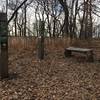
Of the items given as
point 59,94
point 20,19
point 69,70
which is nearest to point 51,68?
point 69,70

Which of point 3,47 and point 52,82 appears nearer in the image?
point 52,82

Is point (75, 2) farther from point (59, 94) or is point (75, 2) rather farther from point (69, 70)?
point (59, 94)

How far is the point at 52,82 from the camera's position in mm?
5000

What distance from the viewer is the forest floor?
4133 mm

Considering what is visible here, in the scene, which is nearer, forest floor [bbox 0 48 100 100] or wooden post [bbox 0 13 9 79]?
forest floor [bbox 0 48 100 100]

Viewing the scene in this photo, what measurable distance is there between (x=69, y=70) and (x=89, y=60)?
5.10 feet

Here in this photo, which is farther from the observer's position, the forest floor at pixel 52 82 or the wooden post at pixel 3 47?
the wooden post at pixel 3 47

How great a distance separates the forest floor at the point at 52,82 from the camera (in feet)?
13.6

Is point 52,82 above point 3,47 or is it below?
below

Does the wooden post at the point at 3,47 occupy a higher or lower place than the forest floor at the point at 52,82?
higher

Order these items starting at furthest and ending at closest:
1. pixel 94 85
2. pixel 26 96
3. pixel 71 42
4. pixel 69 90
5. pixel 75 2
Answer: pixel 75 2 → pixel 71 42 → pixel 94 85 → pixel 69 90 → pixel 26 96

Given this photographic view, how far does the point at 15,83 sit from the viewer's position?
489cm

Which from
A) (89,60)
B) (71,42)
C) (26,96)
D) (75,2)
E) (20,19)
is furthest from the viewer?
(20,19)

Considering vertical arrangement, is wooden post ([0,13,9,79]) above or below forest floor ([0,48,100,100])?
above
